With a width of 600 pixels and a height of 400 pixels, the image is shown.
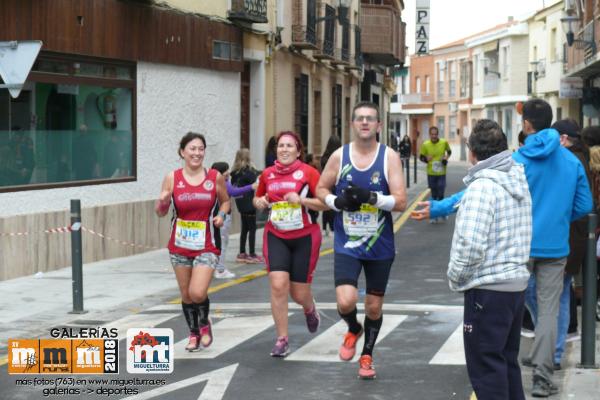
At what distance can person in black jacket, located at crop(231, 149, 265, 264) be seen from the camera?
15.2 metres

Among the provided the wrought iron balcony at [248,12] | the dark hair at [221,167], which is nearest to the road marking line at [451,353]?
the dark hair at [221,167]

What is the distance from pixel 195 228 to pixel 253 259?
6974 mm

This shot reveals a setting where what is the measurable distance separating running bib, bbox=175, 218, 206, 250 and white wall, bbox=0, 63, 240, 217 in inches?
228

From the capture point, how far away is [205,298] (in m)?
9.00

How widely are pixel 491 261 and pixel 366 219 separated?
6.65 feet

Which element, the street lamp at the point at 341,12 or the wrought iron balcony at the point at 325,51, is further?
the street lamp at the point at 341,12

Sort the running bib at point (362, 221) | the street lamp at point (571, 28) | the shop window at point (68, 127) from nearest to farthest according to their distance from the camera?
the running bib at point (362, 221) → the shop window at point (68, 127) → the street lamp at point (571, 28)

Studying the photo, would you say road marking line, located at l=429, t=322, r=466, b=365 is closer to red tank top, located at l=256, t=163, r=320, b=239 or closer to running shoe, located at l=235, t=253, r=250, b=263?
red tank top, located at l=256, t=163, r=320, b=239

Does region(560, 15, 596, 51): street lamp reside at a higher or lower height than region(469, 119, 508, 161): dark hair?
higher

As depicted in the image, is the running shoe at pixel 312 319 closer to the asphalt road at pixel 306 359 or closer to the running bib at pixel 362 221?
the asphalt road at pixel 306 359

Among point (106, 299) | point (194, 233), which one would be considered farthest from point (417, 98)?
point (194, 233)

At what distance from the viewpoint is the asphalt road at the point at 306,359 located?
7594mm

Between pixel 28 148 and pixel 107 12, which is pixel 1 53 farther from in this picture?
pixel 107 12

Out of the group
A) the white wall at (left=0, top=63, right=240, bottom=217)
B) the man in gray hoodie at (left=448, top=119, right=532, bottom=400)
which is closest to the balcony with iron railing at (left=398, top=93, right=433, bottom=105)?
the white wall at (left=0, top=63, right=240, bottom=217)
